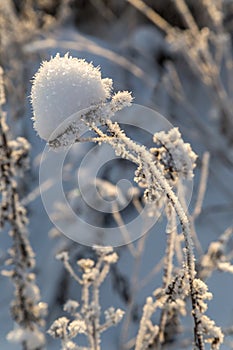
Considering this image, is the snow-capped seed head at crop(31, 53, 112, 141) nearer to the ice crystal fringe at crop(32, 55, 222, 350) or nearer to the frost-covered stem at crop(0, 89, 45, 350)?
the ice crystal fringe at crop(32, 55, 222, 350)

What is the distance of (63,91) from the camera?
2.24 feet

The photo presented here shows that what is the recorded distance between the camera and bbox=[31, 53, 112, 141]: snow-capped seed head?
2.19 feet

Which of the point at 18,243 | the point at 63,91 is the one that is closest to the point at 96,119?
the point at 63,91

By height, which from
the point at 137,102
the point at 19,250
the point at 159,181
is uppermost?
the point at 137,102

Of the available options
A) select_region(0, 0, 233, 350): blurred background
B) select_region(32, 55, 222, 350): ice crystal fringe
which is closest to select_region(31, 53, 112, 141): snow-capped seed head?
select_region(32, 55, 222, 350): ice crystal fringe

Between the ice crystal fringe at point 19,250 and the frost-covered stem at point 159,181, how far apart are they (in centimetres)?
45

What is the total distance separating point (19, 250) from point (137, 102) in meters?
1.68

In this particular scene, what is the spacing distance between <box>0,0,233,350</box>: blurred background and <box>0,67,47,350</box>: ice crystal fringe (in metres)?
0.22

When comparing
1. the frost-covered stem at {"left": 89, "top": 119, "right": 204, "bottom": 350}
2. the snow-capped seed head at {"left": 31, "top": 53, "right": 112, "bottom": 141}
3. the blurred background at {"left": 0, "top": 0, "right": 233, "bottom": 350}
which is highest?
the blurred background at {"left": 0, "top": 0, "right": 233, "bottom": 350}

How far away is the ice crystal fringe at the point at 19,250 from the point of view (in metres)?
1.12

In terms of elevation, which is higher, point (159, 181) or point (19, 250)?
point (19, 250)

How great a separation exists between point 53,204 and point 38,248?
28 cm

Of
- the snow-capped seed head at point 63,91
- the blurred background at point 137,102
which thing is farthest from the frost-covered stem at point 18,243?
the snow-capped seed head at point 63,91

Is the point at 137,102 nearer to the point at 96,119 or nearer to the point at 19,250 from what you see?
the point at 19,250
